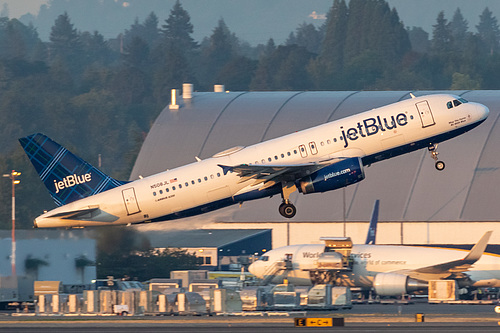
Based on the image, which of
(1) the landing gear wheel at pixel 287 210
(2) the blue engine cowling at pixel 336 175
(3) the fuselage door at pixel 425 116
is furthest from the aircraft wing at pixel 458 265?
(2) the blue engine cowling at pixel 336 175

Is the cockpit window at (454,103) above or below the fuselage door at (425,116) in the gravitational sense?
above

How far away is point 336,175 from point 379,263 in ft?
50.2

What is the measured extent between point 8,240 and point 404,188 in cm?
4361

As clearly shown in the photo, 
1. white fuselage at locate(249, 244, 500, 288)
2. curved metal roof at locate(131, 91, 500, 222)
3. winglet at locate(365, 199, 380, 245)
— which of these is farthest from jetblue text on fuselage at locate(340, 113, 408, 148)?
curved metal roof at locate(131, 91, 500, 222)

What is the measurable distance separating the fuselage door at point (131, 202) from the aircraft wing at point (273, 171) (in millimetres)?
5956

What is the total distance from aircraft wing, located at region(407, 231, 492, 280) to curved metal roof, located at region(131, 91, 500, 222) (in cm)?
2157

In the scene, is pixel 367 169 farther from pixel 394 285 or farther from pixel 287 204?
pixel 287 204

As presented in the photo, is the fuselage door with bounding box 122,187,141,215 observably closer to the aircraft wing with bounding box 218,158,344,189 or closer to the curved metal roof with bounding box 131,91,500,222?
the aircraft wing with bounding box 218,158,344,189

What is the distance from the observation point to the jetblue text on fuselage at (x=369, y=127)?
6631cm

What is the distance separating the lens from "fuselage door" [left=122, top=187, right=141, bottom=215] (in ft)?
226

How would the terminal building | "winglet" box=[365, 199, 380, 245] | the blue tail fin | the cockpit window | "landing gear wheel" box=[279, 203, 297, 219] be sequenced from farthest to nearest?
1. the terminal building
2. "winglet" box=[365, 199, 380, 245]
3. the blue tail fin
4. "landing gear wheel" box=[279, 203, 297, 219]
5. the cockpit window

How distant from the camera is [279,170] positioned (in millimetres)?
66188

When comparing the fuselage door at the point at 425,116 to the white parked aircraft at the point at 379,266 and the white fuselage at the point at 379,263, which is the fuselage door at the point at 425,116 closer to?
the white parked aircraft at the point at 379,266

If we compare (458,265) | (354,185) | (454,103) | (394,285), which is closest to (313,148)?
(454,103)
